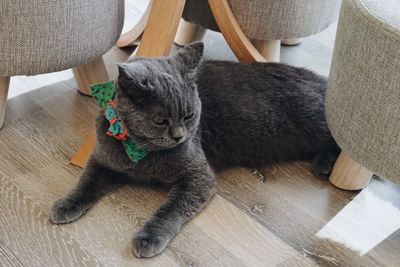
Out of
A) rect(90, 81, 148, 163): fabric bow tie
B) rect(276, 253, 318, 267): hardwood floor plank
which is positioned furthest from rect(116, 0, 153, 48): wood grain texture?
rect(276, 253, 318, 267): hardwood floor plank

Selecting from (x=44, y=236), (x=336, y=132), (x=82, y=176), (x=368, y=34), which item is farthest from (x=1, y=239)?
(x=368, y=34)

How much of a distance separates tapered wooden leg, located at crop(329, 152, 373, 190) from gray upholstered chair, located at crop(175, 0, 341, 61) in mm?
435

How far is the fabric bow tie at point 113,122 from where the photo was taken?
1.28 m

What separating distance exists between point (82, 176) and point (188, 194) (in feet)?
0.96

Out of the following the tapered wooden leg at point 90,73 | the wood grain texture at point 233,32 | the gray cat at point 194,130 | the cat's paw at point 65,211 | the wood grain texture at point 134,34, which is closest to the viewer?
the gray cat at point 194,130

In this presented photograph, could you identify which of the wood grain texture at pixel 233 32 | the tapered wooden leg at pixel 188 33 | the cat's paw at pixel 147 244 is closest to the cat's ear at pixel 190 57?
the wood grain texture at pixel 233 32

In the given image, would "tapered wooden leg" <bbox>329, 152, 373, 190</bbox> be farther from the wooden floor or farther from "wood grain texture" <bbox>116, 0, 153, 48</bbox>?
"wood grain texture" <bbox>116, 0, 153, 48</bbox>

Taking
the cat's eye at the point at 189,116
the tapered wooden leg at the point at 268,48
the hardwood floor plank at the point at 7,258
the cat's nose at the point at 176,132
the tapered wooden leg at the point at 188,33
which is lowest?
the hardwood floor plank at the point at 7,258

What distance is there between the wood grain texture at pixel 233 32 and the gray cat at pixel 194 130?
100mm

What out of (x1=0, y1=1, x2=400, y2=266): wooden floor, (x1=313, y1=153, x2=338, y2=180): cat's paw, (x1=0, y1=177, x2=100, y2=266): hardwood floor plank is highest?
(x1=313, y1=153, x2=338, y2=180): cat's paw

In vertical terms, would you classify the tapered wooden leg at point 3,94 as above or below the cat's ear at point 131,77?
below

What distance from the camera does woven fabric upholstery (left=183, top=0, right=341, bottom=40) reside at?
1.55 m

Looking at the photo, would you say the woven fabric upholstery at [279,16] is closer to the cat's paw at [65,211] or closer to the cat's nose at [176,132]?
the cat's nose at [176,132]

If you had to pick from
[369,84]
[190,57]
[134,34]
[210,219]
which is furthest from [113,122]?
[134,34]
